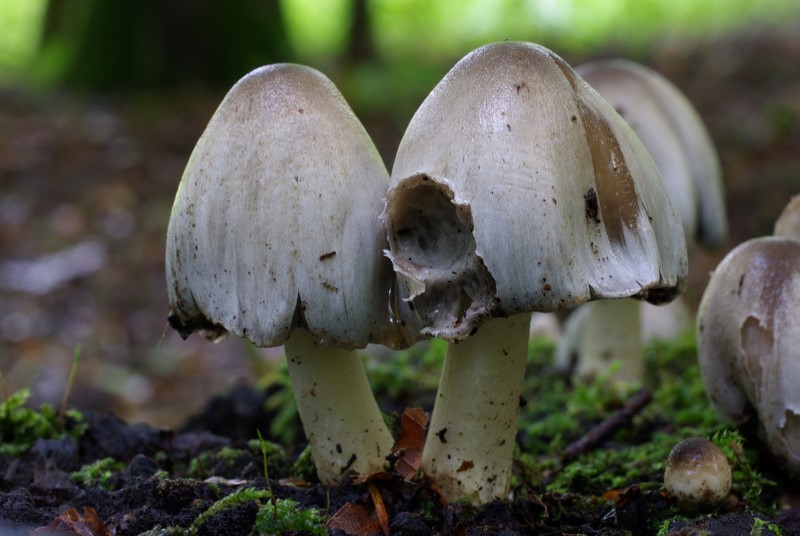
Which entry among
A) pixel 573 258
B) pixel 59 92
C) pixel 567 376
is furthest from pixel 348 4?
pixel 573 258

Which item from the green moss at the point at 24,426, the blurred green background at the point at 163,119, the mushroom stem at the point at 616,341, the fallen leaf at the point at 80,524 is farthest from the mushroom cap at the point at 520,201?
the blurred green background at the point at 163,119

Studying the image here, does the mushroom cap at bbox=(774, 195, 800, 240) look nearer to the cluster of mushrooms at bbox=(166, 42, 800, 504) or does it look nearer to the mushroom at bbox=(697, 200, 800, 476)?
the mushroom at bbox=(697, 200, 800, 476)

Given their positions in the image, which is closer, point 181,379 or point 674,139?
point 674,139

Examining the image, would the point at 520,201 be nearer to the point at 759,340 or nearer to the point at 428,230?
the point at 428,230

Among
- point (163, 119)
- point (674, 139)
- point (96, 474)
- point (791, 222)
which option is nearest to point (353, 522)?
point (96, 474)

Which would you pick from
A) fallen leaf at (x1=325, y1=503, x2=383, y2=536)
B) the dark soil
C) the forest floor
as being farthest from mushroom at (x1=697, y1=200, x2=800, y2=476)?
fallen leaf at (x1=325, y1=503, x2=383, y2=536)

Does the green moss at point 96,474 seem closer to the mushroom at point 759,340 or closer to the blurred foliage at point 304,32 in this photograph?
the mushroom at point 759,340

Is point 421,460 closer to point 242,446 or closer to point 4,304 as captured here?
point 242,446
